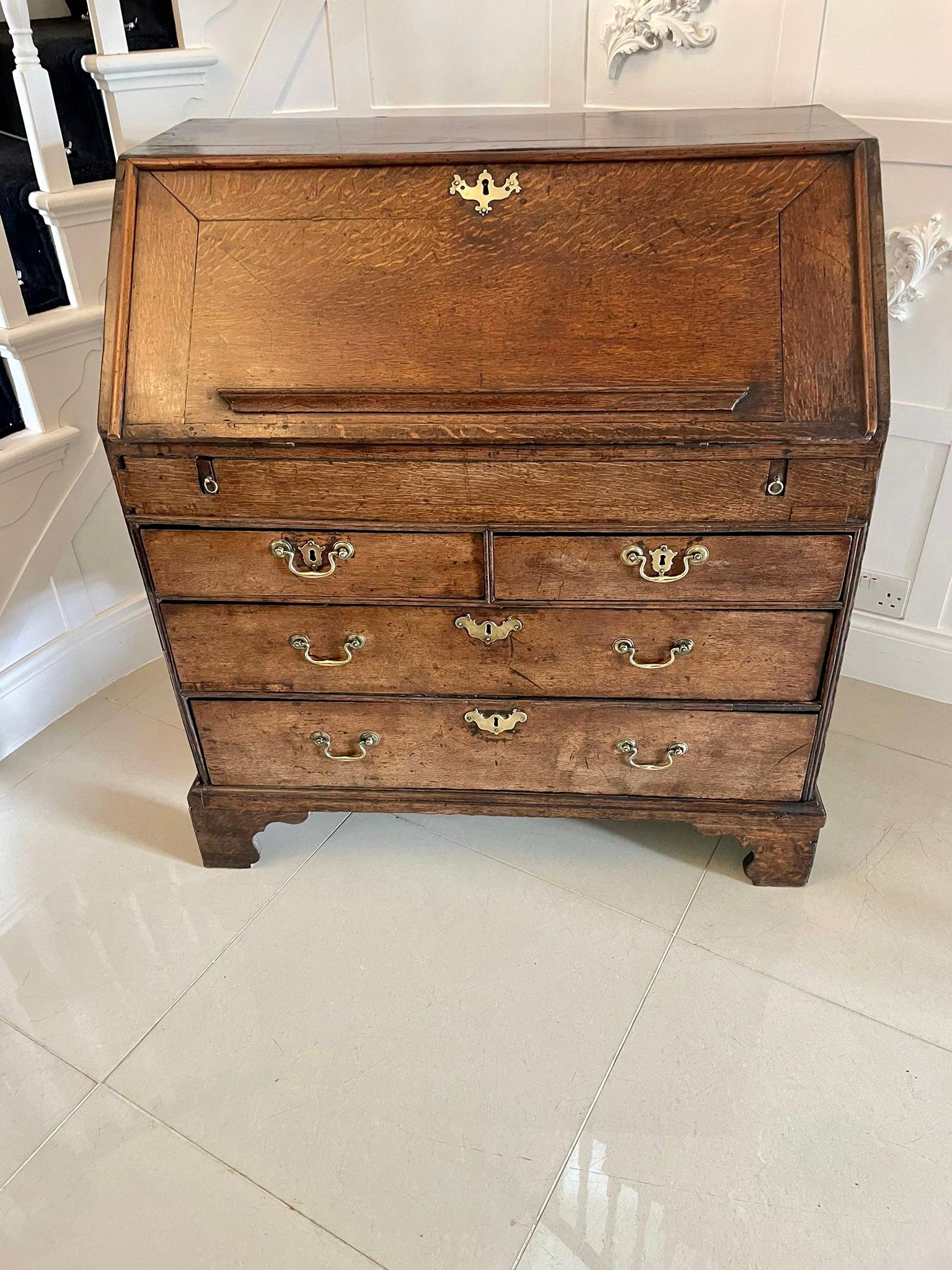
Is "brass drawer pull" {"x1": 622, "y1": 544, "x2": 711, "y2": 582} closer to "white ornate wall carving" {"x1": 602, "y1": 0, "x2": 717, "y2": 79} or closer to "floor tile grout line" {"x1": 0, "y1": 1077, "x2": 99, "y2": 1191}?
"white ornate wall carving" {"x1": 602, "y1": 0, "x2": 717, "y2": 79}

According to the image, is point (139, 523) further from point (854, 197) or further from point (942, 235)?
point (942, 235)

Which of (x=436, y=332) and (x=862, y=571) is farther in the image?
(x=862, y=571)

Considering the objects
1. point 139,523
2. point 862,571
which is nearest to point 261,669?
point 139,523

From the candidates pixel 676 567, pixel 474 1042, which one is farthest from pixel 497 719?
pixel 474 1042

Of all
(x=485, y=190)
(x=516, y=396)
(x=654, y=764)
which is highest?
(x=485, y=190)

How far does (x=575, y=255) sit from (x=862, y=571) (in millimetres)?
1138

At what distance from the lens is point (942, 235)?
1.67 m

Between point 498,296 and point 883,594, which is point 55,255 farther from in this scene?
point 883,594

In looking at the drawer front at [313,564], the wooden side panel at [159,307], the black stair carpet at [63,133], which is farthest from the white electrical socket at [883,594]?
the black stair carpet at [63,133]

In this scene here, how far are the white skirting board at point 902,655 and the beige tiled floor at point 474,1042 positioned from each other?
23 centimetres

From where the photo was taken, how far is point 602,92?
1.80 metres

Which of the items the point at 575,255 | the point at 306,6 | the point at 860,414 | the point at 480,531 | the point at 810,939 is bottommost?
the point at 810,939

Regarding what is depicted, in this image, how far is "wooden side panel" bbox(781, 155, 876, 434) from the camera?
1.22 metres

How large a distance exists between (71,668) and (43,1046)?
3.01 ft
